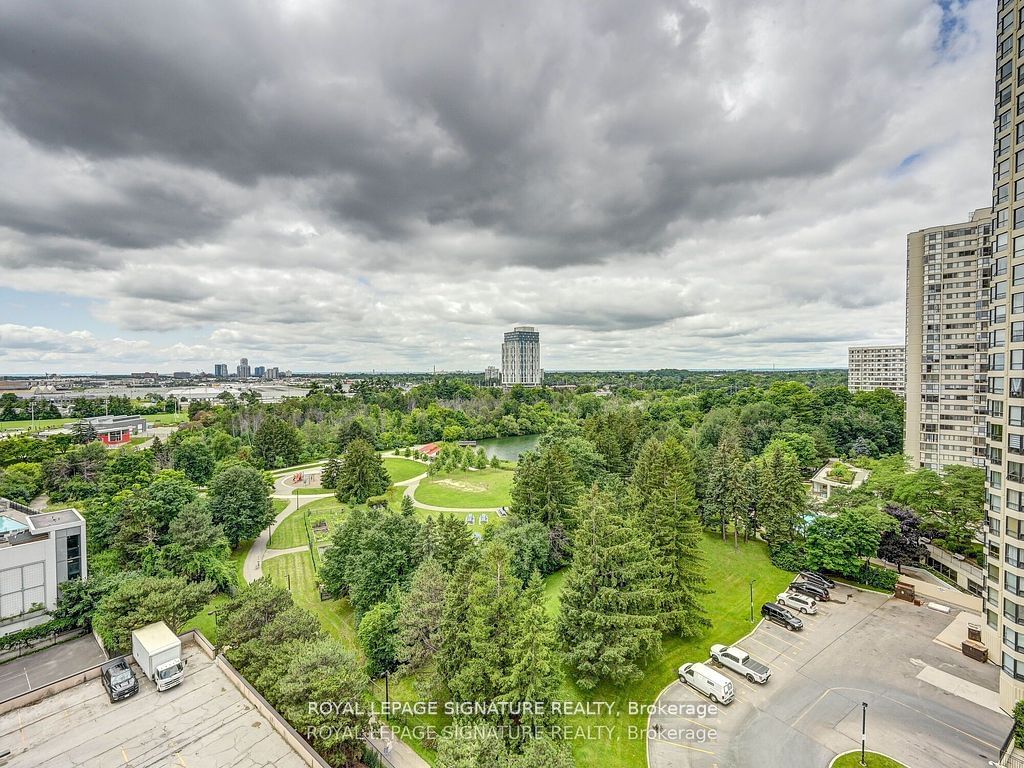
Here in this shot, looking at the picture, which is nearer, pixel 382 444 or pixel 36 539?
pixel 36 539

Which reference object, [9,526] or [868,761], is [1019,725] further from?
[9,526]

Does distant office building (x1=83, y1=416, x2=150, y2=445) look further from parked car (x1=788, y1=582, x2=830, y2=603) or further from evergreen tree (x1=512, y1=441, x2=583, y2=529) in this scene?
parked car (x1=788, y1=582, x2=830, y2=603)

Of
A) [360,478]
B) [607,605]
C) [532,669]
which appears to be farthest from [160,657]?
[360,478]

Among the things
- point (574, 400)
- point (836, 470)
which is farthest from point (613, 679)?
point (574, 400)

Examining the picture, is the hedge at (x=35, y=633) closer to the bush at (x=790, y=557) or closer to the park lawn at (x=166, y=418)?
the bush at (x=790, y=557)

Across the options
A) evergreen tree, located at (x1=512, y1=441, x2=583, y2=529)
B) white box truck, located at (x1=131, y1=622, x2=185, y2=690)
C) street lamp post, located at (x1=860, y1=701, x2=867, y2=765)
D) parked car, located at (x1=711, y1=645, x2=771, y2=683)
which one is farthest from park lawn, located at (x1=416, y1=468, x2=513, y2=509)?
street lamp post, located at (x1=860, y1=701, x2=867, y2=765)

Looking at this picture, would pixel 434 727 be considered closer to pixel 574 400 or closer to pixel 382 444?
pixel 382 444
